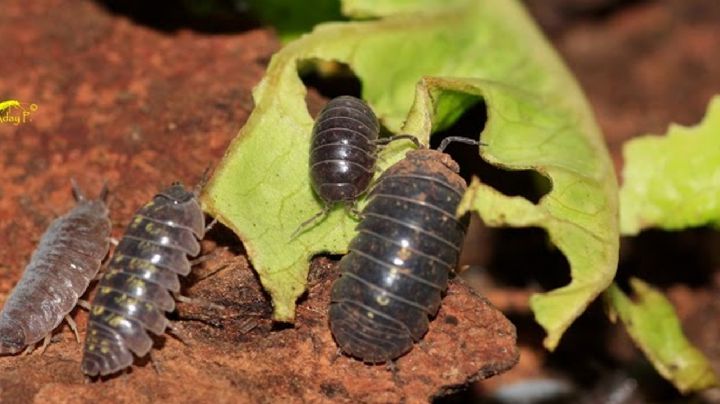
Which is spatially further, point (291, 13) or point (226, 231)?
point (291, 13)

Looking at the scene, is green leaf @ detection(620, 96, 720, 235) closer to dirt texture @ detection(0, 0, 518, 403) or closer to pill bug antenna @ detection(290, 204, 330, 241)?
dirt texture @ detection(0, 0, 518, 403)

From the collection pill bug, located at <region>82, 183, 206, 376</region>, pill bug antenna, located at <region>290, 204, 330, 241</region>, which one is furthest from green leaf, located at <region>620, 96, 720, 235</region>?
pill bug, located at <region>82, 183, 206, 376</region>

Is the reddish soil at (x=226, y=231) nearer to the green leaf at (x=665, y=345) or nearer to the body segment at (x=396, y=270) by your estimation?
the body segment at (x=396, y=270)

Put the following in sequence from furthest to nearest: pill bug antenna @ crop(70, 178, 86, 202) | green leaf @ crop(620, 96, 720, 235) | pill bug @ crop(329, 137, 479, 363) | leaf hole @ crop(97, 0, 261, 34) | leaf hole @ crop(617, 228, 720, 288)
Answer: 1. leaf hole @ crop(617, 228, 720, 288)
2. leaf hole @ crop(97, 0, 261, 34)
3. green leaf @ crop(620, 96, 720, 235)
4. pill bug antenna @ crop(70, 178, 86, 202)
5. pill bug @ crop(329, 137, 479, 363)

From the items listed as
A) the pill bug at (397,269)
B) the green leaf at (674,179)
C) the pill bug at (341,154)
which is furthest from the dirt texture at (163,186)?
the green leaf at (674,179)

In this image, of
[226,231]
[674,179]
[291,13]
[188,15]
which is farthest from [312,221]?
[674,179]

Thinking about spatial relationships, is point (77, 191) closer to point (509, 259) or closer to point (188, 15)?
point (188, 15)
